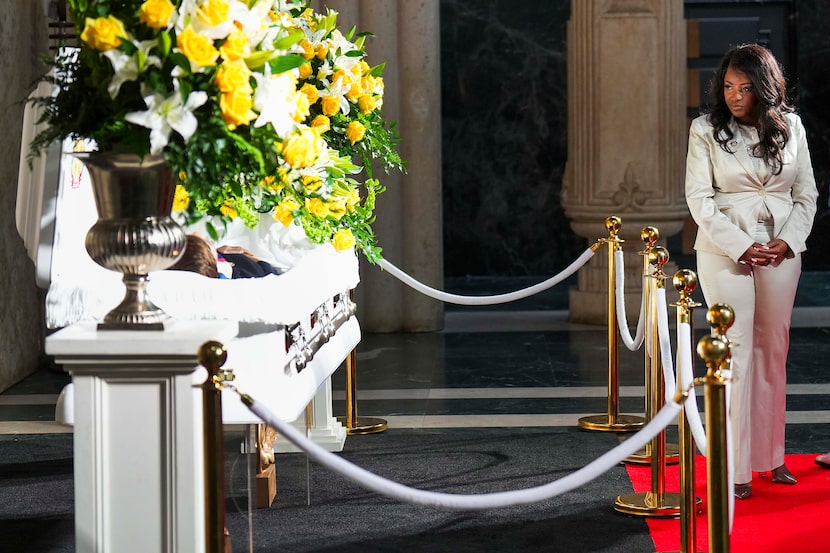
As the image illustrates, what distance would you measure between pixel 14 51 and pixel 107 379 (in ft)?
16.2

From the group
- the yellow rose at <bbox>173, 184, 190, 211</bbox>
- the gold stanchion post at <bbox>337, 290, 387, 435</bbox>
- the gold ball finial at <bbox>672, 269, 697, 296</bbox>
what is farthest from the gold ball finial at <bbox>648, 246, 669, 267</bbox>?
the yellow rose at <bbox>173, 184, 190, 211</bbox>

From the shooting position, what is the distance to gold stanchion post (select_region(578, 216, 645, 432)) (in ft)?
20.8

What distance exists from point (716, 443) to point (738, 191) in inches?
84.4

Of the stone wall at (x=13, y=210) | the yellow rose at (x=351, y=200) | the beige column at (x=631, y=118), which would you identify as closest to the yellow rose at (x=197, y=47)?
the yellow rose at (x=351, y=200)

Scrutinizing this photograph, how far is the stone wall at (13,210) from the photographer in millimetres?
7648

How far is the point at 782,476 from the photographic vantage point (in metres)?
5.36

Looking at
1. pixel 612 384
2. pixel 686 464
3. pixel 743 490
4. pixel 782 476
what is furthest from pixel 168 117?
pixel 612 384

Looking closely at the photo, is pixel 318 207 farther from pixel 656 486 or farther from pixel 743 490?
pixel 743 490

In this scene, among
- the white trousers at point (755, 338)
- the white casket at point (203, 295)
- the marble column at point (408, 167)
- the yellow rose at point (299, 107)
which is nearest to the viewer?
the yellow rose at point (299, 107)

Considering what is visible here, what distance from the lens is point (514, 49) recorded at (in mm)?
12742

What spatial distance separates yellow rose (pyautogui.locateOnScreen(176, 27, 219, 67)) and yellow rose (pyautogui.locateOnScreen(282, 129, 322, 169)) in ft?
1.31

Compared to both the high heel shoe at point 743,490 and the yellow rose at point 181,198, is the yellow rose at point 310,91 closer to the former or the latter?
the yellow rose at point 181,198

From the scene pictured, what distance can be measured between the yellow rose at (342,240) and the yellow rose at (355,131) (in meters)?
0.58

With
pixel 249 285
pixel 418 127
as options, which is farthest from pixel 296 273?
pixel 418 127
